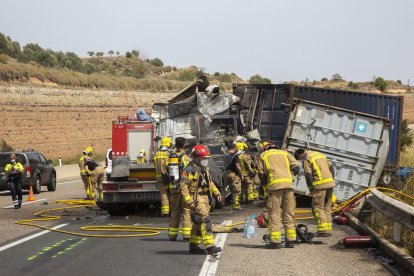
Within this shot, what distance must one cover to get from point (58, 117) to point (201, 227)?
145 ft

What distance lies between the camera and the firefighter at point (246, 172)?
19.9 metres

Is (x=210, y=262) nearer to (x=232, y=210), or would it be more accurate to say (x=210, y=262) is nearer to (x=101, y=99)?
(x=232, y=210)

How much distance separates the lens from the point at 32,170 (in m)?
27.3

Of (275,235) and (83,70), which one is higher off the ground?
(83,70)

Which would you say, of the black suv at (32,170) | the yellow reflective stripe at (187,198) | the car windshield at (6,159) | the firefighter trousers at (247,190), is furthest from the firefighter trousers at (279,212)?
the car windshield at (6,159)

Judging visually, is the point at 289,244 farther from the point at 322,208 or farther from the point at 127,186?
the point at 127,186

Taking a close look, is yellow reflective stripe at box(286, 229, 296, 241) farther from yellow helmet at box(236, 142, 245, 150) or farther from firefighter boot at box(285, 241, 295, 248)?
yellow helmet at box(236, 142, 245, 150)

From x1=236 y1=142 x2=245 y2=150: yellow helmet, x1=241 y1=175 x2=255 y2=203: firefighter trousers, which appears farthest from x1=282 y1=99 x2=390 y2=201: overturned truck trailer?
x1=241 y1=175 x2=255 y2=203: firefighter trousers

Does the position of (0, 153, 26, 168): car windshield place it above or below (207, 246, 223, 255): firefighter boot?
above

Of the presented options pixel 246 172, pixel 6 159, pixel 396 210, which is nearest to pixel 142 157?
pixel 246 172

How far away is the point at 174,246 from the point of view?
41.4ft

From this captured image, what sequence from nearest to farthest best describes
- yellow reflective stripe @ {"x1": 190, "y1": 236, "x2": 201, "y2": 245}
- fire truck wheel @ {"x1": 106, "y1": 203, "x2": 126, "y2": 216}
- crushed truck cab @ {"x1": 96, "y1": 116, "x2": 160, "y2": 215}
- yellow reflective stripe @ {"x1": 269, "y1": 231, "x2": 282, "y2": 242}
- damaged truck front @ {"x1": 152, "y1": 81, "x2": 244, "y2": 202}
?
1. yellow reflective stripe @ {"x1": 190, "y1": 236, "x2": 201, "y2": 245}
2. yellow reflective stripe @ {"x1": 269, "y1": 231, "x2": 282, "y2": 242}
3. crushed truck cab @ {"x1": 96, "y1": 116, "x2": 160, "y2": 215}
4. fire truck wheel @ {"x1": 106, "y1": 203, "x2": 126, "y2": 216}
5. damaged truck front @ {"x1": 152, "y1": 81, "x2": 244, "y2": 202}

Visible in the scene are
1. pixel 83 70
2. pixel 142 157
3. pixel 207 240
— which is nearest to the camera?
pixel 207 240

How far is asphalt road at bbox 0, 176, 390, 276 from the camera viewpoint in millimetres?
10203
